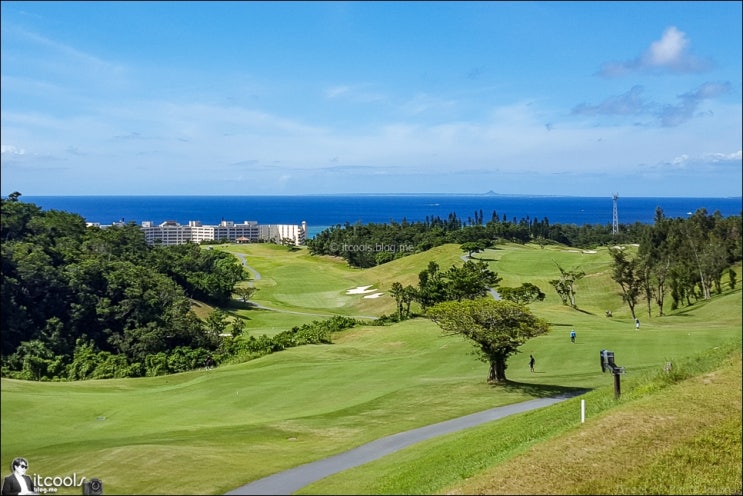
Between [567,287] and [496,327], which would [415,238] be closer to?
[567,287]

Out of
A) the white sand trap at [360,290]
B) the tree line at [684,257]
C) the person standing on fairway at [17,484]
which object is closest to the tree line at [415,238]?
the white sand trap at [360,290]

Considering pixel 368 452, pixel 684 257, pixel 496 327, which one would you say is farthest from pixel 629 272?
pixel 368 452

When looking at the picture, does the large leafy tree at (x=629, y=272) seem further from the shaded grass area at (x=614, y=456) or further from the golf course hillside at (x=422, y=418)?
the shaded grass area at (x=614, y=456)

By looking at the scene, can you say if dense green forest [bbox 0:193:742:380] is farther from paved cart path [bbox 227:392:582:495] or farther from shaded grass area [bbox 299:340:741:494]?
paved cart path [bbox 227:392:582:495]

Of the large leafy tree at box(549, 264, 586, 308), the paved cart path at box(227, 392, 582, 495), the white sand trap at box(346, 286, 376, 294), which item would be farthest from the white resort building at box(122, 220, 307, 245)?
the paved cart path at box(227, 392, 582, 495)

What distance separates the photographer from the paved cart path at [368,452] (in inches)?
382

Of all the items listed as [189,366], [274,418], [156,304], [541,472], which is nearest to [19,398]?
[541,472]

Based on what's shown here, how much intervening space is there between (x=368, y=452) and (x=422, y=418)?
543 cm

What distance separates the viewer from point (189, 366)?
3591cm

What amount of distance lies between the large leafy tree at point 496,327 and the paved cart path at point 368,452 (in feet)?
11.3

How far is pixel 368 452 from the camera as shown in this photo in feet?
51.8

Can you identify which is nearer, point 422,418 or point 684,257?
point 422,418

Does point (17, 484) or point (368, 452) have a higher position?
point (17, 484)

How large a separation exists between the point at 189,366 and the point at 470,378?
1711 centimetres
